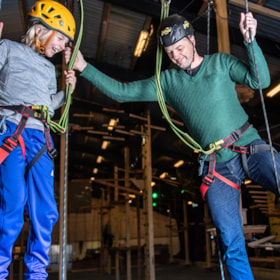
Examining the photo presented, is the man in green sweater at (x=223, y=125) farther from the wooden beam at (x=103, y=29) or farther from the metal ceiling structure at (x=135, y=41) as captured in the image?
the wooden beam at (x=103, y=29)

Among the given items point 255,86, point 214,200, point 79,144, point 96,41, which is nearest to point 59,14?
point 255,86

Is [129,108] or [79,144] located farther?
[79,144]

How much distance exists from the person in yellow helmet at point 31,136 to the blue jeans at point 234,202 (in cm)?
99

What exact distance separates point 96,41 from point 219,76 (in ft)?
23.4

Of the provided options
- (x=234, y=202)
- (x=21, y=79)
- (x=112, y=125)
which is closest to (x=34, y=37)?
(x=21, y=79)

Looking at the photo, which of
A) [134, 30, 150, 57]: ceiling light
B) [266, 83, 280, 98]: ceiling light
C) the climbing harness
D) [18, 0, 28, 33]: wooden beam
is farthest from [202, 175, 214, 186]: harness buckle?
[266, 83, 280, 98]: ceiling light

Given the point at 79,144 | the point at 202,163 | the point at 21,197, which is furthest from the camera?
the point at 79,144

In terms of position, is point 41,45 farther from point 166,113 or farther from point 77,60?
point 166,113

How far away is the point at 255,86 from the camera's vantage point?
2291mm

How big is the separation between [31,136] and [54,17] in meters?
0.77

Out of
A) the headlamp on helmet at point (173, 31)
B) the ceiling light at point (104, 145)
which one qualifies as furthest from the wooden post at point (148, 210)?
the ceiling light at point (104, 145)

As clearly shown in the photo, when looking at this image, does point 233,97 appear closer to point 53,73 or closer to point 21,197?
point 53,73

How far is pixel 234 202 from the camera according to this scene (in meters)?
2.33

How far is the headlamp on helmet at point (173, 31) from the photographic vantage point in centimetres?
239
